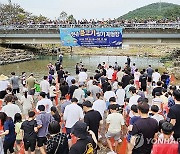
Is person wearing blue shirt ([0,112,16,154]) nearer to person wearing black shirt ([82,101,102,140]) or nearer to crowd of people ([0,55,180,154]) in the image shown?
crowd of people ([0,55,180,154])

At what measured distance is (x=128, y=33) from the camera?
3080cm

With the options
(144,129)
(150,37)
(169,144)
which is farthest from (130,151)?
(150,37)

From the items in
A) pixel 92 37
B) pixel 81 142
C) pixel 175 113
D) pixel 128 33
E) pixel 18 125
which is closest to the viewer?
pixel 81 142

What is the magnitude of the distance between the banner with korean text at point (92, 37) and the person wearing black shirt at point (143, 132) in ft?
79.8

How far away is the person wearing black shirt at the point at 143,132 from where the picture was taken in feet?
14.7

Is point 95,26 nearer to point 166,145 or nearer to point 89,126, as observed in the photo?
point 89,126

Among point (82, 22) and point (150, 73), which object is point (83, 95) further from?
point (82, 22)

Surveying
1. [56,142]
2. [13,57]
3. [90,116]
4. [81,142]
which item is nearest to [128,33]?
[13,57]

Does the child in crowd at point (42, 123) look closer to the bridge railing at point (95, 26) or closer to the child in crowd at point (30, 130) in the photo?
the child in crowd at point (30, 130)

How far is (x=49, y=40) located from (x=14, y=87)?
920 inches

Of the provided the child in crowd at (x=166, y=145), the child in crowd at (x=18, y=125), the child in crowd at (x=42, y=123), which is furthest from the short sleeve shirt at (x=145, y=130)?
the child in crowd at (x=18, y=125)

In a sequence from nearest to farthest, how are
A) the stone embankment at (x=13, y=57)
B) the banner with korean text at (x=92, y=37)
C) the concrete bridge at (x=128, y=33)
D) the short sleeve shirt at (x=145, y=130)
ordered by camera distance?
the short sleeve shirt at (x=145, y=130) → the banner with korean text at (x=92, y=37) → the concrete bridge at (x=128, y=33) → the stone embankment at (x=13, y=57)

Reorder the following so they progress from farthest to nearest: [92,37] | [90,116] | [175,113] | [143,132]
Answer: [92,37], [90,116], [175,113], [143,132]

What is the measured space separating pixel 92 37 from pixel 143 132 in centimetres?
2534
